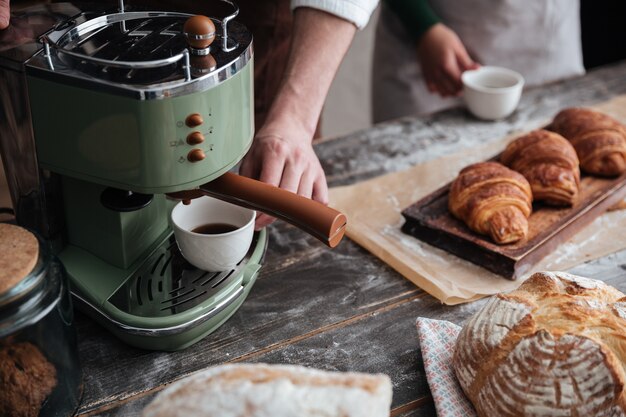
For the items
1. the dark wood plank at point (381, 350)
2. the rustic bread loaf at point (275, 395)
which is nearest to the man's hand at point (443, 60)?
the dark wood plank at point (381, 350)

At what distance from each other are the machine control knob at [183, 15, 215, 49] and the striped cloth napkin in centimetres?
53

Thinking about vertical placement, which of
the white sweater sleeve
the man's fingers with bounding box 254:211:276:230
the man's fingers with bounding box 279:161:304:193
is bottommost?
the man's fingers with bounding box 254:211:276:230

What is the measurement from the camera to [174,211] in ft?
3.77

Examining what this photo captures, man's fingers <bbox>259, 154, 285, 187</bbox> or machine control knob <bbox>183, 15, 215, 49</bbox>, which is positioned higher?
machine control knob <bbox>183, 15, 215, 49</bbox>

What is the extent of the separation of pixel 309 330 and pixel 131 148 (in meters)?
0.42

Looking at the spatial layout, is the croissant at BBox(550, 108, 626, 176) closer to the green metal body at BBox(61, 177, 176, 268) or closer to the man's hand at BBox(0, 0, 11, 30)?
the green metal body at BBox(61, 177, 176, 268)

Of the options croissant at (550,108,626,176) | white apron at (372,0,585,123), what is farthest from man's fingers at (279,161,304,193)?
white apron at (372,0,585,123)

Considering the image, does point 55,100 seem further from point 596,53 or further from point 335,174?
point 596,53

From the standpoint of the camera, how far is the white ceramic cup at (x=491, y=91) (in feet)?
5.75

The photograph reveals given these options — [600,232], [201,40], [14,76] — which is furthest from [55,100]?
[600,232]

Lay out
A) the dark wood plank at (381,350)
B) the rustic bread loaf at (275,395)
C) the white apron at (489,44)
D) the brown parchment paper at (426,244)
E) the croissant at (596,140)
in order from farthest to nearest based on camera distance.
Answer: the white apron at (489,44) → the croissant at (596,140) → the brown parchment paper at (426,244) → the dark wood plank at (381,350) → the rustic bread loaf at (275,395)

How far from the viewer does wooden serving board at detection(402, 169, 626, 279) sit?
127 centimetres

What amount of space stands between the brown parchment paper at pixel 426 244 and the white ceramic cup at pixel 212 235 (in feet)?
0.95

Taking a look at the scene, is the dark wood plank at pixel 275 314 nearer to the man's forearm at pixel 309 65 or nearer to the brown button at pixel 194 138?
the man's forearm at pixel 309 65
